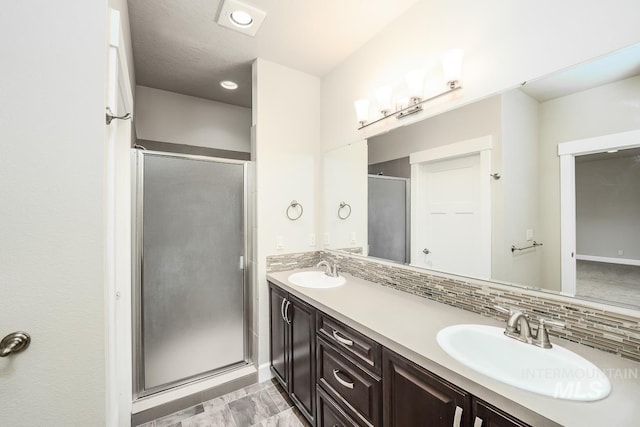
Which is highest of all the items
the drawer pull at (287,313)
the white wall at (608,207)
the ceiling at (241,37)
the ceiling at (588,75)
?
the ceiling at (241,37)

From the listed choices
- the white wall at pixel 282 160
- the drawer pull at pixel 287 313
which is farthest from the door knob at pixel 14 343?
the white wall at pixel 282 160

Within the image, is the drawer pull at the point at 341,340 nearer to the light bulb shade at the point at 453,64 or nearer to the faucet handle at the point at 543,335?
the faucet handle at the point at 543,335

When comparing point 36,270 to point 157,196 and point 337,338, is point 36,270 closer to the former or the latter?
point 157,196

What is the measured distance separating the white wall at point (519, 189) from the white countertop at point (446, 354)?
284mm

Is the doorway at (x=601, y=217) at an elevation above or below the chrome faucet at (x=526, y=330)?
above

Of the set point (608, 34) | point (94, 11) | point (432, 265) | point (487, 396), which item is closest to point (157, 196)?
point (94, 11)

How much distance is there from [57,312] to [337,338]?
1.16 meters

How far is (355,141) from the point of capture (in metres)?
2.16

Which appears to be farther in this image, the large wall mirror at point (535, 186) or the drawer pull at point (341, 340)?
the drawer pull at point (341, 340)

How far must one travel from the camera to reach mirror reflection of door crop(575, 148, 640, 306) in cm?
96

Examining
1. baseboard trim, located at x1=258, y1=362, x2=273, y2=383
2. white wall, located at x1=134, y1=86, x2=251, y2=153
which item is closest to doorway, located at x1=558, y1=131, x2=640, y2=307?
baseboard trim, located at x1=258, y1=362, x2=273, y2=383

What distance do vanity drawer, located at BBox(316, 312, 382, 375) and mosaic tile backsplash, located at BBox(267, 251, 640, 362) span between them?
58 cm

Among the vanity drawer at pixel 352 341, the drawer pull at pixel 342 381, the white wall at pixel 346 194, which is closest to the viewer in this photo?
the vanity drawer at pixel 352 341

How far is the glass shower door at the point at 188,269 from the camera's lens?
6.12ft
